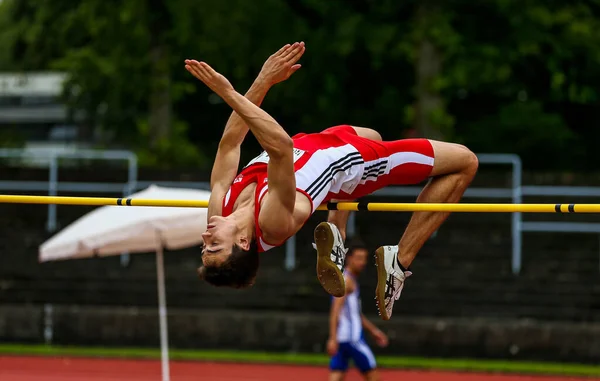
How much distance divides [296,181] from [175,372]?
967 cm

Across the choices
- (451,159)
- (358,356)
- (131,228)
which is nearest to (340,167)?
(451,159)

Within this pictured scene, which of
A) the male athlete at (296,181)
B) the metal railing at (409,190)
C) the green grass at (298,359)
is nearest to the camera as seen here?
the male athlete at (296,181)

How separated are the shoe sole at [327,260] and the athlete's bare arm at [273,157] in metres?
0.69

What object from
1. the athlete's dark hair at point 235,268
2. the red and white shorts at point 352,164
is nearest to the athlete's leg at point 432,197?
the red and white shorts at point 352,164

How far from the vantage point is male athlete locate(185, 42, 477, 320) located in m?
7.11

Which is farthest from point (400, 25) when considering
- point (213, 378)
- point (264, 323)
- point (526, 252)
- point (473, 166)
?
point (473, 166)

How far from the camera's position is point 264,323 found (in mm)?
17484

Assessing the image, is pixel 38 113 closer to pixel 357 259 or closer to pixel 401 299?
pixel 401 299

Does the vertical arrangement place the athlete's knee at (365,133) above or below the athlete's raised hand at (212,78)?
below

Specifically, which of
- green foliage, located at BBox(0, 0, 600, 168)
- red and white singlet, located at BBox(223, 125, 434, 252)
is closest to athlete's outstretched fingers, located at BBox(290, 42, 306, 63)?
red and white singlet, located at BBox(223, 125, 434, 252)

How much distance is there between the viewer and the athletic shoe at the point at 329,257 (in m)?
7.87

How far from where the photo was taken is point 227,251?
7.35m

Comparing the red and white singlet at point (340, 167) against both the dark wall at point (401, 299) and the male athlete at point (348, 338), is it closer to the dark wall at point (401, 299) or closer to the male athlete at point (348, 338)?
the male athlete at point (348, 338)

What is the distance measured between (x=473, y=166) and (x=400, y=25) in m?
15.0
